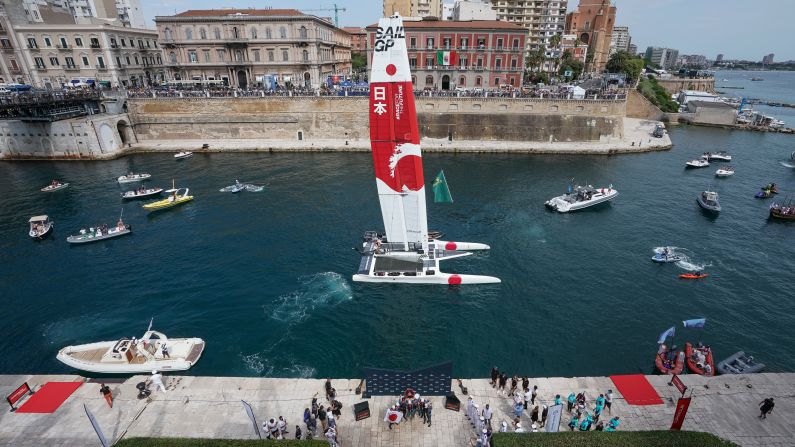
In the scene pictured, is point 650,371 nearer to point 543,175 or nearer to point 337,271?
point 337,271

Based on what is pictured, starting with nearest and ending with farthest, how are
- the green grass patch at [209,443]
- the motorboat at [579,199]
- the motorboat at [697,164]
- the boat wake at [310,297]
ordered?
1. the green grass patch at [209,443]
2. the boat wake at [310,297]
3. the motorboat at [579,199]
4. the motorboat at [697,164]

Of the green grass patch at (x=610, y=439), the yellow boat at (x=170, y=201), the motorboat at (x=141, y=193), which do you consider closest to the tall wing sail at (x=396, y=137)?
the green grass patch at (x=610, y=439)

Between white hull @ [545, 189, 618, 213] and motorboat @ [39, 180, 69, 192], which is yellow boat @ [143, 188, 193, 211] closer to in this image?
motorboat @ [39, 180, 69, 192]

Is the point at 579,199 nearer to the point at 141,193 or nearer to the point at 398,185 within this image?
the point at 398,185

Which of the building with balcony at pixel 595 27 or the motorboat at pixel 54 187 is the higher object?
the building with balcony at pixel 595 27

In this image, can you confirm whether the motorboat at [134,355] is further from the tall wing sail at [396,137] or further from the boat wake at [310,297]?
the tall wing sail at [396,137]

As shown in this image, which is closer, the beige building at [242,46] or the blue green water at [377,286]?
the blue green water at [377,286]

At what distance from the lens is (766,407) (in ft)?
68.4

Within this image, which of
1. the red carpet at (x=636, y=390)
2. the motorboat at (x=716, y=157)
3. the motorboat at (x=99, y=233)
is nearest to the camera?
the red carpet at (x=636, y=390)

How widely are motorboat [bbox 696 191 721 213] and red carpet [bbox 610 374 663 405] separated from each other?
39.1m

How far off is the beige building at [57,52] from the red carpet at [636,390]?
108 meters

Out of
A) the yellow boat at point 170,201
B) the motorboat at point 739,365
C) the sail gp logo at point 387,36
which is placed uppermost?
the sail gp logo at point 387,36

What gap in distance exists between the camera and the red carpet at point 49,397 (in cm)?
2159

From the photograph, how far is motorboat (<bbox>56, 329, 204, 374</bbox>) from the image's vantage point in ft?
86.6
